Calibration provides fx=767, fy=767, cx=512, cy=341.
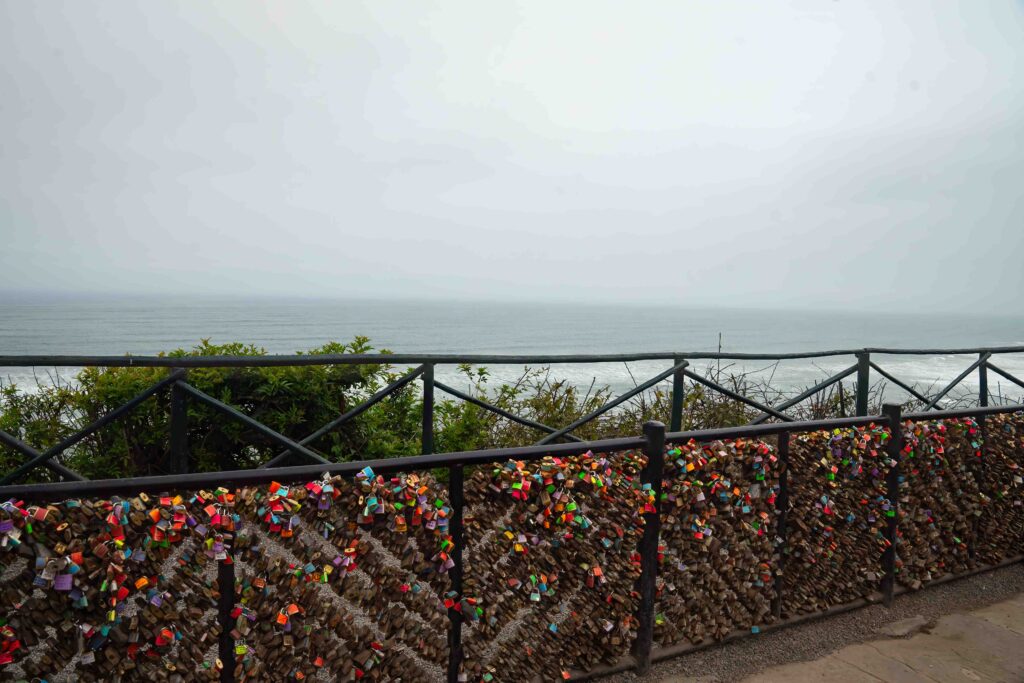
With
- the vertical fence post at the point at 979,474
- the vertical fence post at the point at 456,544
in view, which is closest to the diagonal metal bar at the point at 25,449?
the vertical fence post at the point at 456,544

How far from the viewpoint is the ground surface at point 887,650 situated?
11.8 ft

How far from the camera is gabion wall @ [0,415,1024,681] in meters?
2.35

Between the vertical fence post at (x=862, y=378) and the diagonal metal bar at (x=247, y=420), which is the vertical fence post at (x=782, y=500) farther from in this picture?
the vertical fence post at (x=862, y=378)

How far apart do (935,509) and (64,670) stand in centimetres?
447

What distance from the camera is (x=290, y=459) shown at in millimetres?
4918

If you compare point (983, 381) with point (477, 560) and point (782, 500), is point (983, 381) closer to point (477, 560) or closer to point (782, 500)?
point (782, 500)

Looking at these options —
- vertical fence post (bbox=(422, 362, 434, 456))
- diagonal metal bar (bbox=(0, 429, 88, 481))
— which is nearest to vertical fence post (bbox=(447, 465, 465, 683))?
vertical fence post (bbox=(422, 362, 434, 456))

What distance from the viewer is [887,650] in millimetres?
3887

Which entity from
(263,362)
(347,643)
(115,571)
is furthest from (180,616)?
(263,362)

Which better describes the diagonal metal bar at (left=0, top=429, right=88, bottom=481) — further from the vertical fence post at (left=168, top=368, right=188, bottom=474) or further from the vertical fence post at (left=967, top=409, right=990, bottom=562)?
the vertical fence post at (left=967, top=409, right=990, bottom=562)

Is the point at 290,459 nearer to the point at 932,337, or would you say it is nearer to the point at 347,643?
the point at 347,643

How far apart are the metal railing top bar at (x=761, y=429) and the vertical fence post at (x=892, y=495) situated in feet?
0.23

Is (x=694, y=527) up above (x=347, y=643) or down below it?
above

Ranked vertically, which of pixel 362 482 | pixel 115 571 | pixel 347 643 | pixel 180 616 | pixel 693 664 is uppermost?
pixel 362 482
